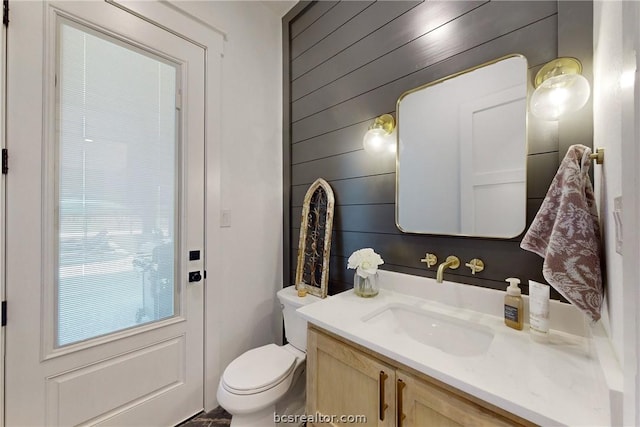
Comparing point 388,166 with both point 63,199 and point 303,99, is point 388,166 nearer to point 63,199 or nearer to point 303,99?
point 303,99

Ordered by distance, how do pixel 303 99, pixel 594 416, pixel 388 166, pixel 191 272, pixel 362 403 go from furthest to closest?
pixel 303 99, pixel 191 272, pixel 388 166, pixel 362 403, pixel 594 416

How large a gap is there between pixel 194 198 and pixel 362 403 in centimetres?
132

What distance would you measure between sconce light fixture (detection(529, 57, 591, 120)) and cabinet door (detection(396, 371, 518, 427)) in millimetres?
939

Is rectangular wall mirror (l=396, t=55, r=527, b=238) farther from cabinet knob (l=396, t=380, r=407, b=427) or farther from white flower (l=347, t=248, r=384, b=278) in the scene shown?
cabinet knob (l=396, t=380, r=407, b=427)

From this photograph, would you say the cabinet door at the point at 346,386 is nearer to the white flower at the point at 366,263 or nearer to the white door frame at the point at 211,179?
the white flower at the point at 366,263

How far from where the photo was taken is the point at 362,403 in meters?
0.93

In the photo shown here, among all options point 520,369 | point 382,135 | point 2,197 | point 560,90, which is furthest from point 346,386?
point 2,197

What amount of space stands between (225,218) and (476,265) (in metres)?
1.39

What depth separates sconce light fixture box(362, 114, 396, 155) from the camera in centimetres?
140

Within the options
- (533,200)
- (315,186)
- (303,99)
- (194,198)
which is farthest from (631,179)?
(303,99)

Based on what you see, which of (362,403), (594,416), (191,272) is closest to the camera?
(594,416)

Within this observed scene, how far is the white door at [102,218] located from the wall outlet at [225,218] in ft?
0.43

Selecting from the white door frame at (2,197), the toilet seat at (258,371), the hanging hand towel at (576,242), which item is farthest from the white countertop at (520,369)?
the white door frame at (2,197)

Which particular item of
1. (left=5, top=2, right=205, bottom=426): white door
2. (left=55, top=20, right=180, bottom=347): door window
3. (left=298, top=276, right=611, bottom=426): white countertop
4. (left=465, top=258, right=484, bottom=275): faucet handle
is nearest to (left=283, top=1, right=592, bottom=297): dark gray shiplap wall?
(left=465, top=258, right=484, bottom=275): faucet handle
